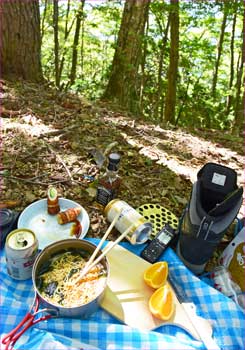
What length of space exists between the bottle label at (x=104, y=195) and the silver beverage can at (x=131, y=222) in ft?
0.31

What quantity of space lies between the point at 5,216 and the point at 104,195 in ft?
1.76

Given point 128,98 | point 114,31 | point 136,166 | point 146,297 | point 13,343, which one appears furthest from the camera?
point 114,31

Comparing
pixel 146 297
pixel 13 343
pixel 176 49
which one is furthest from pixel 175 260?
pixel 176 49

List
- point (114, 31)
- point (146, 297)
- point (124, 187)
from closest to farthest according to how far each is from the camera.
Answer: point (146, 297) < point (124, 187) < point (114, 31)

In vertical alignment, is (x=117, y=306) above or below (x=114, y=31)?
below

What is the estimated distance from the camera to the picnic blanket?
1120mm

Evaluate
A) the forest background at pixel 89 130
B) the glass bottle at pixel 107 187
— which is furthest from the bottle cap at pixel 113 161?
the forest background at pixel 89 130

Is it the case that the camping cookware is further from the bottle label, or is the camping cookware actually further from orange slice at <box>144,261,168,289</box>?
the bottle label

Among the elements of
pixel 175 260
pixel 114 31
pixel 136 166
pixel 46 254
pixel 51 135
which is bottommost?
pixel 175 260

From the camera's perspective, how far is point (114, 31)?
20.1 feet

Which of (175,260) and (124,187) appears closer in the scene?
(175,260)

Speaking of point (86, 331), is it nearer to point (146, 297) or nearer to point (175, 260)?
point (146, 297)

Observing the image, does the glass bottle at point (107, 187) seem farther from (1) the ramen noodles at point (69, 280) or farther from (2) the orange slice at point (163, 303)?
(2) the orange slice at point (163, 303)

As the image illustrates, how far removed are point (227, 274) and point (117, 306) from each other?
564 mm
